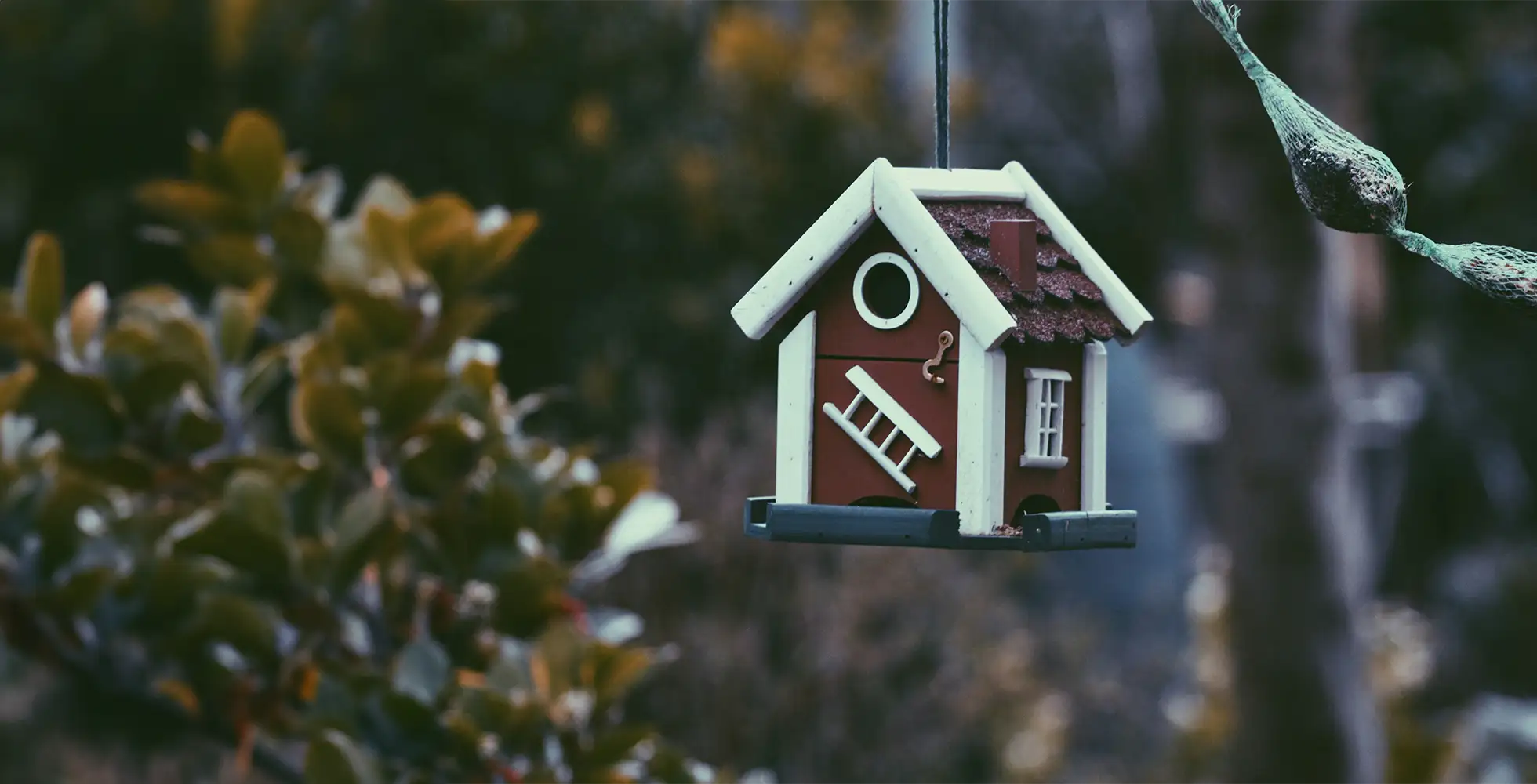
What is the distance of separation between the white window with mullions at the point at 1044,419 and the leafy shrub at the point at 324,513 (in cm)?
70

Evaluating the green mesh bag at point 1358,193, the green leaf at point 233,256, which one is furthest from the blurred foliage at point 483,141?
the green mesh bag at point 1358,193

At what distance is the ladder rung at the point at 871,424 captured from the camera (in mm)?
1941

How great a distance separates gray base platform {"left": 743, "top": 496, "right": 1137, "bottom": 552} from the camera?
1805 millimetres

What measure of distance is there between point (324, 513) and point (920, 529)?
100cm

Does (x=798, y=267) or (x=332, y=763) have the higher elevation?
(x=798, y=267)

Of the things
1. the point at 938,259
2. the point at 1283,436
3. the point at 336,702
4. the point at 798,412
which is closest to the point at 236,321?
the point at 336,702

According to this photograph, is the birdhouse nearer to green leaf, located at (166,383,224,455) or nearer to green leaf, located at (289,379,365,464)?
green leaf, located at (289,379,365,464)

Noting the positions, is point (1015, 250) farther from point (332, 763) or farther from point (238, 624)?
point (238, 624)

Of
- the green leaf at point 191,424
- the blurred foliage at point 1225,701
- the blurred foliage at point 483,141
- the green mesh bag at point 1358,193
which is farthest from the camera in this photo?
the blurred foliage at point 1225,701

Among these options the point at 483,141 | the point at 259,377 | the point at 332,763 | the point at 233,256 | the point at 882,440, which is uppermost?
the point at 483,141

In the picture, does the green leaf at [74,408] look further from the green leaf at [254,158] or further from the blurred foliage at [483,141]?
the blurred foliage at [483,141]

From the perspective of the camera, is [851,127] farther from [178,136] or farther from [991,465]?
[991,465]

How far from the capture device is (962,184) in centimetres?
194

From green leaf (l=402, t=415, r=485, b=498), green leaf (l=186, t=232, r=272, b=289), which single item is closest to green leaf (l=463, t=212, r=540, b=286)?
green leaf (l=402, t=415, r=485, b=498)
